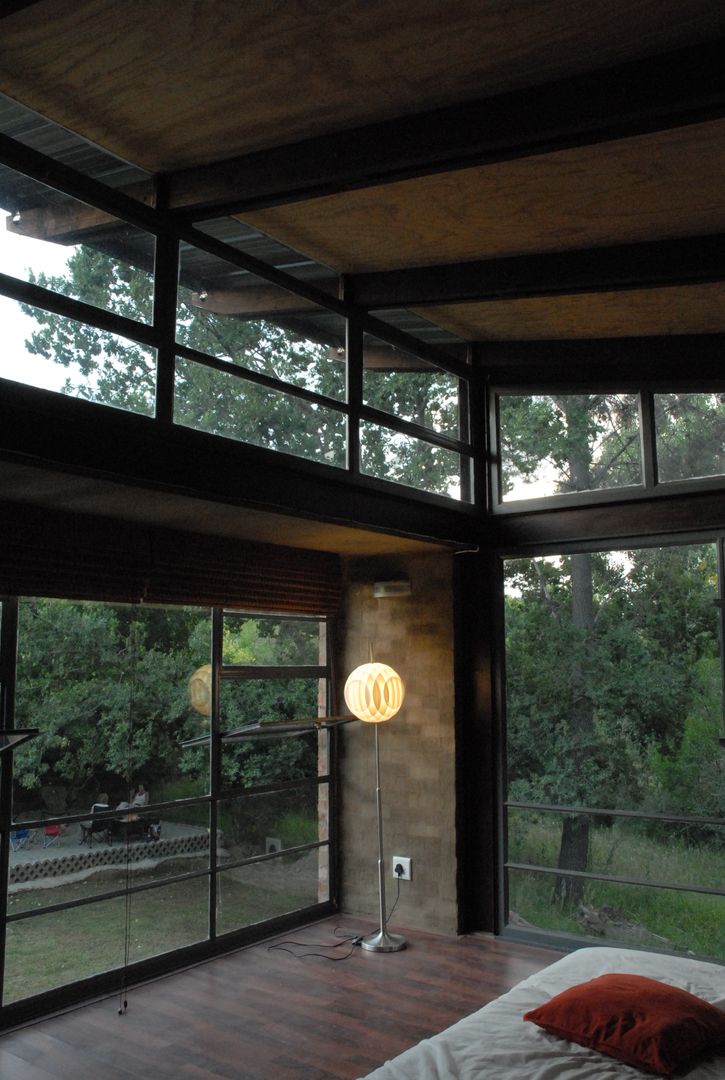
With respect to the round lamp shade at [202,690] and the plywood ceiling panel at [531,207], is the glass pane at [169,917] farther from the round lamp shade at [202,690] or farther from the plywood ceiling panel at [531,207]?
the plywood ceiling panel at [531,207]

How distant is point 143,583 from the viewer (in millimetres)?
4699

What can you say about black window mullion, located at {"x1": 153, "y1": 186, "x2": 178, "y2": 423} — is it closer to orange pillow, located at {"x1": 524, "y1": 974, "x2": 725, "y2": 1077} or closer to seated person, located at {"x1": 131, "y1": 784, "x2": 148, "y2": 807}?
seated person, located at {"x1": 131, "y1": 784, "x2": 148, "y2": 807}

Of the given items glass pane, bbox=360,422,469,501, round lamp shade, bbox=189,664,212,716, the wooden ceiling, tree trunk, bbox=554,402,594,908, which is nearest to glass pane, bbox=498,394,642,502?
tree trunk, bbox=554,402,594,908

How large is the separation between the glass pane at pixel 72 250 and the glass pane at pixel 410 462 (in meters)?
1.62

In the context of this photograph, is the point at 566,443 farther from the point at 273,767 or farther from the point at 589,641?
the point at 273,767

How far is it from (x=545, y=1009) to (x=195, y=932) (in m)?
2.62

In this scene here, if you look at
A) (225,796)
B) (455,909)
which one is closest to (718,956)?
(455,909)

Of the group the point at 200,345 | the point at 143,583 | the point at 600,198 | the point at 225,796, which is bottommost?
the point at 225,796

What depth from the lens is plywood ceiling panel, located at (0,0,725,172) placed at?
9.07 ft

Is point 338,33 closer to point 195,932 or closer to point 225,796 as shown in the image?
point 225,796

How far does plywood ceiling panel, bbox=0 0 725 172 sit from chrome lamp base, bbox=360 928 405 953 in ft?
13.9

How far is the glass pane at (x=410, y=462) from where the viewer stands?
17.1 ft

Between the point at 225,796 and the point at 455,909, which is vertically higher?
the point at 225,796

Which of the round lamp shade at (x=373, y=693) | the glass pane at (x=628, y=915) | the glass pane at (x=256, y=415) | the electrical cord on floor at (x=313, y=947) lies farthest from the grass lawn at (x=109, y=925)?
the glass pane at (x=256, y=415)
